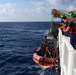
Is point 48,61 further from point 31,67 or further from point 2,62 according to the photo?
point 2,62

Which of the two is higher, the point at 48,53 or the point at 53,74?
the point at 48,53

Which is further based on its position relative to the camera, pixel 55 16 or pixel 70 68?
pixel 55 16

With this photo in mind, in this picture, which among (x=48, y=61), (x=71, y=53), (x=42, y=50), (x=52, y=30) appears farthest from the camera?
(x=52, y=30)

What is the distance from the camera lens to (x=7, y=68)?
31.3 meters

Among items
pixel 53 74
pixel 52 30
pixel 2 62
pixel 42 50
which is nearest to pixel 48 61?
pixel 42 50

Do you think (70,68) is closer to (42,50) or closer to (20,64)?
(42,50)

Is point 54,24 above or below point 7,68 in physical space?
above

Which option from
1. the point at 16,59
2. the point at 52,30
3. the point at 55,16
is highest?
the point at 55,16

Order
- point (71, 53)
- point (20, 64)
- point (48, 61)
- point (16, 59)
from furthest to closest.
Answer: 1. point (16, 59)
2. point (20, 64)
3. point (48, 61)
4. point (71, 53)

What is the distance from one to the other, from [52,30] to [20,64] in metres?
9.44

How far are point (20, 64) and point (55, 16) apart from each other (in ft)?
39.3

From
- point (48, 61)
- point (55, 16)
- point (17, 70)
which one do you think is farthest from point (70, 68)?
point (17, 70)

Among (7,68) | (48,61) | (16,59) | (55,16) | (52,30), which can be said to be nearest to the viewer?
(48,61)

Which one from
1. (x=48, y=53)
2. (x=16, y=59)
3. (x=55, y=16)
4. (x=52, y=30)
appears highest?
(x=55, y=16)
